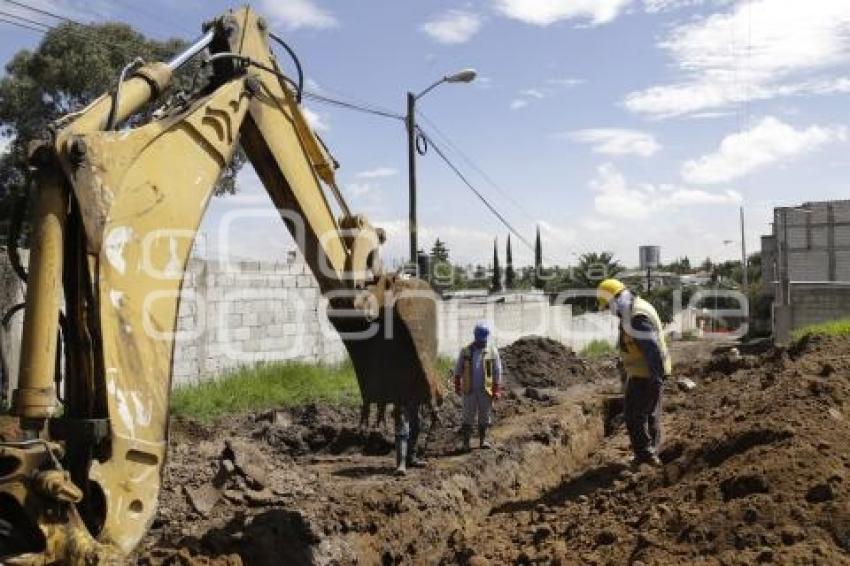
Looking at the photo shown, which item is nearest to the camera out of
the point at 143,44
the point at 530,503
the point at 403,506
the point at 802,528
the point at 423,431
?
the point at 802,528

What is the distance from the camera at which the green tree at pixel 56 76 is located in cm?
2330

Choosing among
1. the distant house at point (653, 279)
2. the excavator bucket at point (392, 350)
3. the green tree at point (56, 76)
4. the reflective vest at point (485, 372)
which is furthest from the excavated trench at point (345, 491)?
the distant house at point (653, 279)

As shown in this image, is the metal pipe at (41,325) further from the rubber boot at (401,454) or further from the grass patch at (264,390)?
the grass patch at (264,390)

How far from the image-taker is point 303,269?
52.0 ft

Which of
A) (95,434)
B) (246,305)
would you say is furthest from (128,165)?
(246,305)

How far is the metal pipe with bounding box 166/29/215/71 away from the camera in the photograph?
16.2 ft

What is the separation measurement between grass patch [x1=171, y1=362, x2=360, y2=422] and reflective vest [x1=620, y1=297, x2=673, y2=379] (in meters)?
5.98

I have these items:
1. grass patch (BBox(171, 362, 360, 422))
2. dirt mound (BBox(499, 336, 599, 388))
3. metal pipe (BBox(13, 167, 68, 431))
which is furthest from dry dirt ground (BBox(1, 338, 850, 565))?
dirt mound (BBox(499, 336, 599, 388))

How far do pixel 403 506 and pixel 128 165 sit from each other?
424 cm

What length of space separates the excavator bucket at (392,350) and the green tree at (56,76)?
55.4ft

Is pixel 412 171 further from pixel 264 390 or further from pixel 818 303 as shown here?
pixel 818 303

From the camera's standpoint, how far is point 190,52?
206 inches

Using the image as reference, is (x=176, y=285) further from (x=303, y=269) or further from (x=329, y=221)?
(x=303, y=269)

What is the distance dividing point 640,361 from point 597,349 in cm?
1992
